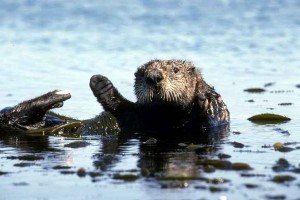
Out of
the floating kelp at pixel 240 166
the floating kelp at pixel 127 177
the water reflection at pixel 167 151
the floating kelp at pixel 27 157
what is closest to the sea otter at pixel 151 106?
the water reflection at pixel 167 151

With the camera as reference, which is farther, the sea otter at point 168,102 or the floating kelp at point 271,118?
the floating kelp at point 271,118

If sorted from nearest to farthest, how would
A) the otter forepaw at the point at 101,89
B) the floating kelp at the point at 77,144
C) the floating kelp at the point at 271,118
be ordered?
the floating kelp at the point at 77,144 → the otter forepaw at the point at 101,89 → the floating kelp at the point at 271,118

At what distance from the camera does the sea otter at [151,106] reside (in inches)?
347

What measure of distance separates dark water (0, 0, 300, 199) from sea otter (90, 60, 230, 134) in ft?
1.21

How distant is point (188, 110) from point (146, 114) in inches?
17.7

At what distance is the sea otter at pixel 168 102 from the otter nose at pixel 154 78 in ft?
0.37

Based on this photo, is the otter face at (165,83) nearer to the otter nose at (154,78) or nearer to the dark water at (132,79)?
the otter nose at (154,78)

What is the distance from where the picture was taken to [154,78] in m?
8.51

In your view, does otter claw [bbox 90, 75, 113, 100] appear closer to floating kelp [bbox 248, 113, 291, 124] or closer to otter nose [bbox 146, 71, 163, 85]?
otter nose [bbox 146, 71, 163, 85]

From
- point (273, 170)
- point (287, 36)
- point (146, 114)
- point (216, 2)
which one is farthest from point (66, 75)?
point (216, 2)

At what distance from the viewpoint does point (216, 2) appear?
2655cm

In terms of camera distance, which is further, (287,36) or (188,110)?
(287,36)

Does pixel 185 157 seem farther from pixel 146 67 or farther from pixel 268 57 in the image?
pixel 268 57

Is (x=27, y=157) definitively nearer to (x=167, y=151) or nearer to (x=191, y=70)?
(x=167, y=151)
